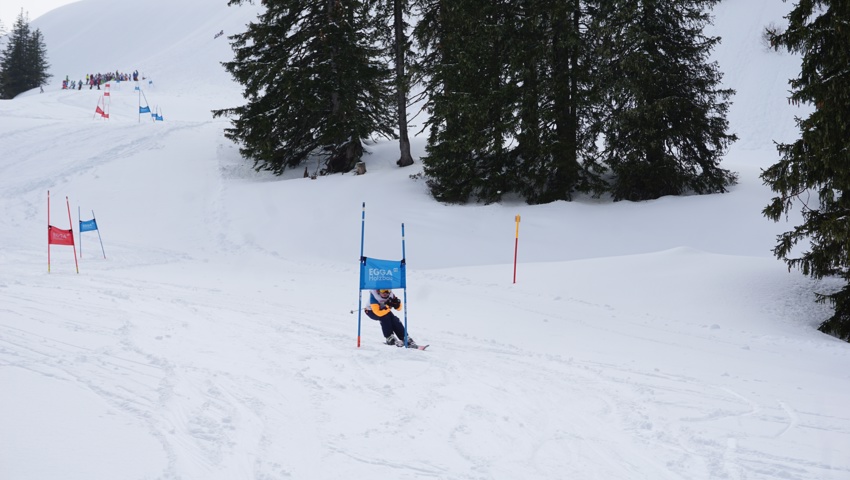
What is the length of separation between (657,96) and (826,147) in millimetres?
7285

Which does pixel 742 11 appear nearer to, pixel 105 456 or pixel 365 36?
pixel 365 36

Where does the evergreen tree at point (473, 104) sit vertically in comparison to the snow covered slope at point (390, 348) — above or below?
above

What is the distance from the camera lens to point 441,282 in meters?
14.7

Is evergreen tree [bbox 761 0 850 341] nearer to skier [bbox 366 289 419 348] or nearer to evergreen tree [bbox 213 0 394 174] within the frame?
skier [bbox 366 289 419 348]

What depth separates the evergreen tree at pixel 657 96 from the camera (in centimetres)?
1636

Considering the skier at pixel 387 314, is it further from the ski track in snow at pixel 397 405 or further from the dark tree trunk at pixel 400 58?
the dark tree trunk at pixel 400 58

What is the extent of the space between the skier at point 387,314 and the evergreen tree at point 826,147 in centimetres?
723

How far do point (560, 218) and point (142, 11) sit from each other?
4752 inches

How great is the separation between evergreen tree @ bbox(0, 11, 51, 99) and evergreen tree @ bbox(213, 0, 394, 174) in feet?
172

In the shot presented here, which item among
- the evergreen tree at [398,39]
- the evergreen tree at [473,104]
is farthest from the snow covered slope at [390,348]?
the evergreen tree at [398,39]

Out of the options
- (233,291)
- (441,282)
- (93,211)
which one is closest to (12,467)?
(233,291)

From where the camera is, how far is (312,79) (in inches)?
882

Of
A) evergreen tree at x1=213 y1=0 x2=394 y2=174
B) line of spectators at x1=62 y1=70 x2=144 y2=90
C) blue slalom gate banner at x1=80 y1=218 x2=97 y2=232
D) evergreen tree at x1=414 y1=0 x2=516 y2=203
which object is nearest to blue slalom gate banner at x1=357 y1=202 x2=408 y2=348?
evergreen tree at x1=414 y1=0 x2=516 y2=203

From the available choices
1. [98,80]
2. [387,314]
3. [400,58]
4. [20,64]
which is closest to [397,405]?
[387,314]
